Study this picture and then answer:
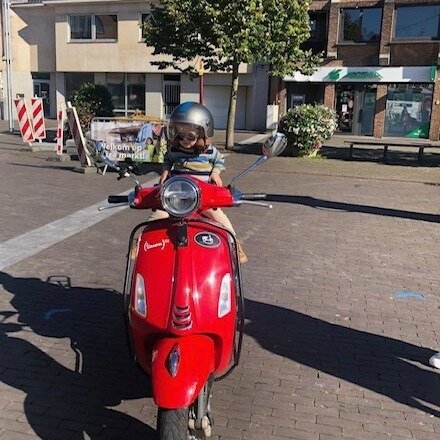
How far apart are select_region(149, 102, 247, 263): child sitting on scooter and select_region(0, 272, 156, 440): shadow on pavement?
1.13 meters

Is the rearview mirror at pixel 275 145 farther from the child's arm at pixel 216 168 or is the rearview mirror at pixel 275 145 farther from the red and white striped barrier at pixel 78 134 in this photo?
the red and white striped barrier at pixel 78 134

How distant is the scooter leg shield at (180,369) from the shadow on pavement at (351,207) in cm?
692

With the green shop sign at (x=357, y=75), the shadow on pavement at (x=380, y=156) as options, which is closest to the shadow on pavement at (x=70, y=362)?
the shadow on pavement at (x=380, y=156)

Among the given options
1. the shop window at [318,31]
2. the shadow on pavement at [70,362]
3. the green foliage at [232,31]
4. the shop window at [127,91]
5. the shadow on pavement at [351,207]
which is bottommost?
the shadow on pavement at [70,362]

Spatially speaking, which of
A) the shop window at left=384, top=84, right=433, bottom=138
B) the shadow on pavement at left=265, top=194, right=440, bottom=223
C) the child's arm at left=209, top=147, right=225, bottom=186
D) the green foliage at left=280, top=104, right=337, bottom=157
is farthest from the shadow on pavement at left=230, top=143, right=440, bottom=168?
the child's arm at left=209, top=147, right=225, bottom=186

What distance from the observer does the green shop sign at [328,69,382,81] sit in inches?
1040

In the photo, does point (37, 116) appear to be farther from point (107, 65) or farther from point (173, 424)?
point (107, 65)

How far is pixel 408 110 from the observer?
26.9 metres

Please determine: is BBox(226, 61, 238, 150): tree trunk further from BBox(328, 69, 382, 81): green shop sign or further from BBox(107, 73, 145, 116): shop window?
BBox(107, 73, 145, 116): shop window

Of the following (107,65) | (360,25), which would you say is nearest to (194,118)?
(360,25)

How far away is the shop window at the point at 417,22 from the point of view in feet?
82.8

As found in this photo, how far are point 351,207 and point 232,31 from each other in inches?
332

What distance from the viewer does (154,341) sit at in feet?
9.70

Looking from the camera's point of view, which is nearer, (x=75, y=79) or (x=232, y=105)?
(x=232, y=105)
